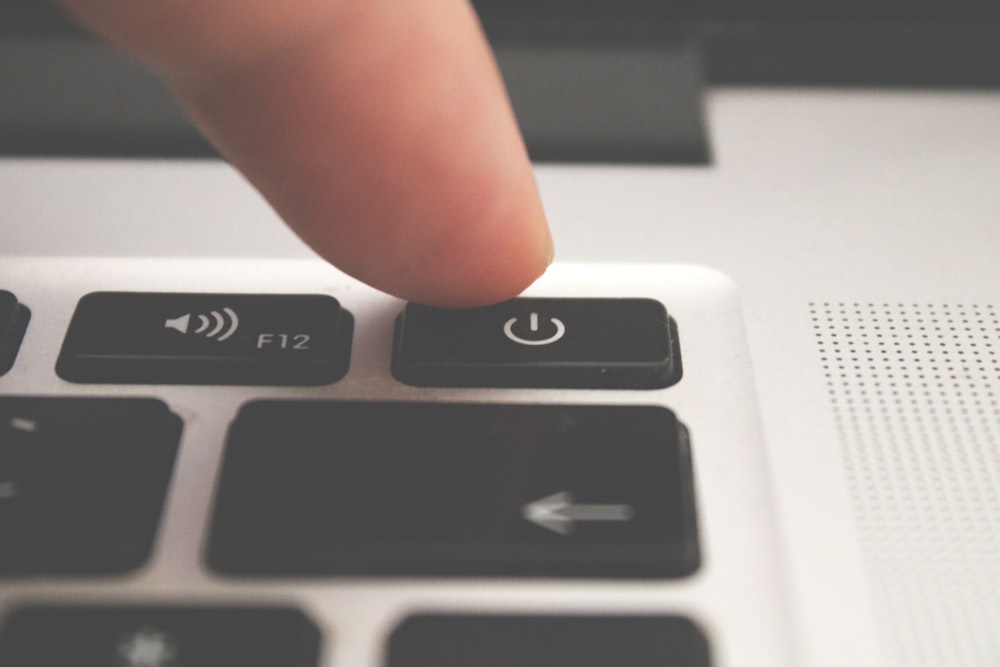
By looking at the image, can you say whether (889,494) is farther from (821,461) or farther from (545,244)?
(545,244)

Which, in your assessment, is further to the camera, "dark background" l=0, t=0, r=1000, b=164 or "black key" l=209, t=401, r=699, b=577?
"dark background" l=0, t=0, r=1000, b=164

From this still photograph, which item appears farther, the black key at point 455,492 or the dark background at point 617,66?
the dark background at point 617,66

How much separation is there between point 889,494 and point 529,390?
0.11m

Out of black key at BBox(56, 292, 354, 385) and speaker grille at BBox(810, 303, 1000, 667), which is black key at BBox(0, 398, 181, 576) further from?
speaker grille at BBox(810, 303, 1000, 667)

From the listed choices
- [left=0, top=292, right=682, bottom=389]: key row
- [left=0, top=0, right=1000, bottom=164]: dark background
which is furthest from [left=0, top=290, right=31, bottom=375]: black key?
[left=0, top=0, right=1000, bottom=164]: dark background

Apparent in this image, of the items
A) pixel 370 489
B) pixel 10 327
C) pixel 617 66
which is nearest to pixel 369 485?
pixel 370 489

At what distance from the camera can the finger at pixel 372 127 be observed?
219mm

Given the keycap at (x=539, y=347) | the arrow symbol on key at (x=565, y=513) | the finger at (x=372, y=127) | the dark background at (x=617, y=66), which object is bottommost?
the arrow symbol on key at (x=565, y=513)

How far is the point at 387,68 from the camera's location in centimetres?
25

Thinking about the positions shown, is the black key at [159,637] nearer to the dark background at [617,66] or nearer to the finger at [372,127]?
the finger at [372,127]

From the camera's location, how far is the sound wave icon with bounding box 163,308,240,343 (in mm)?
293

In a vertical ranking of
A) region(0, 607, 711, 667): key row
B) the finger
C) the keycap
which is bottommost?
region(0, 607, 711, 667): key row

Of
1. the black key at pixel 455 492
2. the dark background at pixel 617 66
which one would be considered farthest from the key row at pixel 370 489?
the dark background at pixel 617 66

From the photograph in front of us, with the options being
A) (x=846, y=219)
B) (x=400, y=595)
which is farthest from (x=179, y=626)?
(x=846, y=219)
